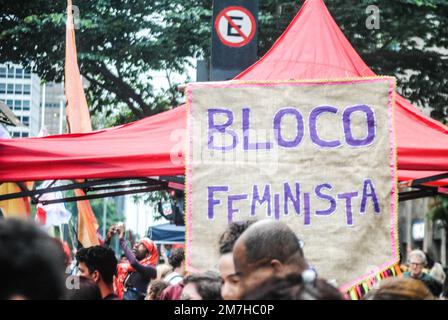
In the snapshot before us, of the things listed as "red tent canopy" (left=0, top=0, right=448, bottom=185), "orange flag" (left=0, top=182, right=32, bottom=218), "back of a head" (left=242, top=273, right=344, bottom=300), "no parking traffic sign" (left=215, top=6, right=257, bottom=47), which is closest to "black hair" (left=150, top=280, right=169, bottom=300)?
"red tent canopy" (left=0, top=0, right=448, bottom=185)

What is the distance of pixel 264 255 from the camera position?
3.46 m

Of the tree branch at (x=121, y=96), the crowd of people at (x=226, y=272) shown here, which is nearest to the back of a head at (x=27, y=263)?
the crowd of people at (x=226, y=272)

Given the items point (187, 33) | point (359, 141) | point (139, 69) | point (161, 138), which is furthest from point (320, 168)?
point (139, 69)

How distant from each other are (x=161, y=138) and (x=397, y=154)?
1517 mm

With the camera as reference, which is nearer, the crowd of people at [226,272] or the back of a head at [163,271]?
the crowd of people at [226,272]

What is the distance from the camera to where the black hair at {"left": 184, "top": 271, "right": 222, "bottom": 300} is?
4717mm

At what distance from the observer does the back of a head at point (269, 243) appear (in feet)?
11.4

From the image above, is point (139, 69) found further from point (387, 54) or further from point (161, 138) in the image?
point (161, 138)

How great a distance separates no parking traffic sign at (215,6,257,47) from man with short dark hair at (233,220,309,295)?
4362mm

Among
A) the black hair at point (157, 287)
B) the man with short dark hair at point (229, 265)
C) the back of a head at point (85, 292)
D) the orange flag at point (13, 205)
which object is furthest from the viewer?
the orange flag at point (13, 205)

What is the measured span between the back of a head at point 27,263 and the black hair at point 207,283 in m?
2.39

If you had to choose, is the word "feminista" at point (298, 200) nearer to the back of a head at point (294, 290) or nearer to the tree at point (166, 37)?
the back of a head at point (294, 290)

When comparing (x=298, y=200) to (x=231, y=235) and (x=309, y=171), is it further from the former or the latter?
(x=231, y=235)

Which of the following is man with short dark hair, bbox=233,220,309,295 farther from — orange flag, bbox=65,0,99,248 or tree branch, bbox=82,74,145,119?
tree branch, bbox=82,74,145,119
